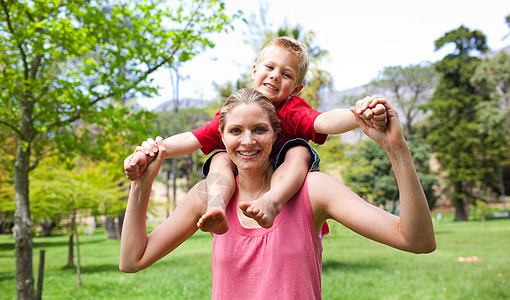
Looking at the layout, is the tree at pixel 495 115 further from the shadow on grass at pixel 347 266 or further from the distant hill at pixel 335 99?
the shadow on grass at pixel 347 266

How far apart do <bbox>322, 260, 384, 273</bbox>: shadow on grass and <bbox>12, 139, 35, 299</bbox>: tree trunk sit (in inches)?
291

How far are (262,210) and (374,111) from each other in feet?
1.52

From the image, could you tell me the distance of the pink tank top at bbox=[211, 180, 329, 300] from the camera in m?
1.48

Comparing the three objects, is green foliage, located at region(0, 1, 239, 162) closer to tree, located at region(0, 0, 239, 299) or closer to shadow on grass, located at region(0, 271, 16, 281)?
tree, located at region(0, 0, 239, 299)

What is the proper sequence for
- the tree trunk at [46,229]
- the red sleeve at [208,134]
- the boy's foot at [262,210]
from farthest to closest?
the tree trunk at [46,229]
the red sleeve at [208,134]
the boy's foot at [262,210]

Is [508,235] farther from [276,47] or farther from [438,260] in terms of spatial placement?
[276,47]

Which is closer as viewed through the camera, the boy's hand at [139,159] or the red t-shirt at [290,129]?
the boy's hand at [139,159]

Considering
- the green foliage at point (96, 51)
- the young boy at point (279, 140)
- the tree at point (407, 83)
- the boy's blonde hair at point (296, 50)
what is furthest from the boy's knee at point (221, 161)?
the tree at point (407, 83)

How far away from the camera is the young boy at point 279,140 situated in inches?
53.1

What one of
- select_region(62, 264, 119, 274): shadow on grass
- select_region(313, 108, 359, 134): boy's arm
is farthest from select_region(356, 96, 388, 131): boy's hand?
select_region(62, 264, 119, 274): shadow on grass

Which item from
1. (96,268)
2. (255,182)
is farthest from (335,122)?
(96,268)

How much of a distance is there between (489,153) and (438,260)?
78.4ft

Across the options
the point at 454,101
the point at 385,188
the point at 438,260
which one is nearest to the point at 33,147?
the point at 438,260

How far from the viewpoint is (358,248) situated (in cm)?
1727
